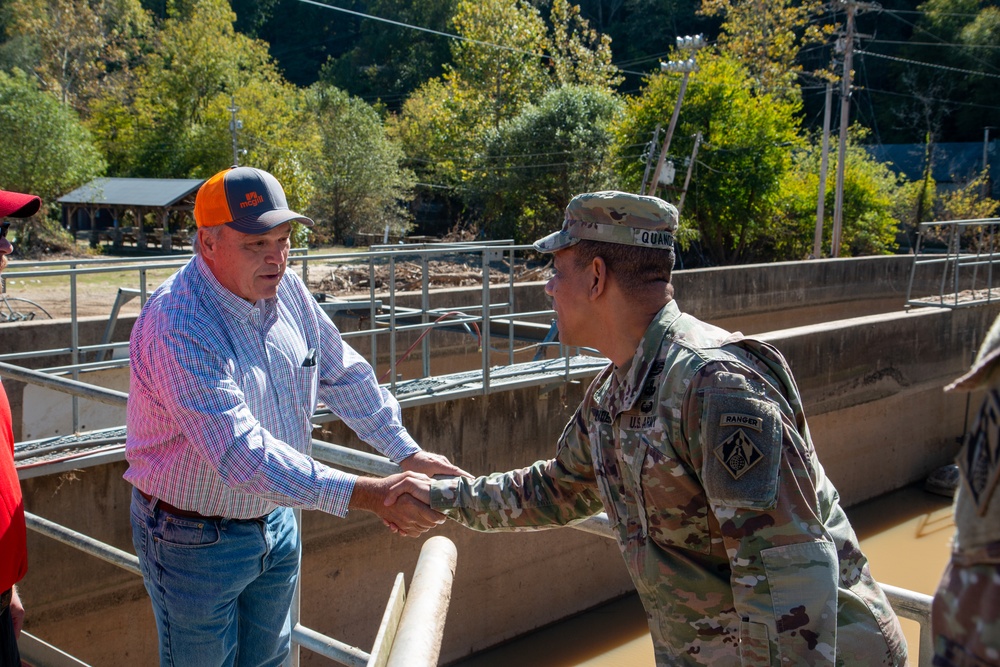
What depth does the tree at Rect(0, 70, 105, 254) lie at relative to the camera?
29.6 m

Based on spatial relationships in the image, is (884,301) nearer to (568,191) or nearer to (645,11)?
(568,191)

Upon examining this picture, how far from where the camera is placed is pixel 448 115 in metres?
46.0

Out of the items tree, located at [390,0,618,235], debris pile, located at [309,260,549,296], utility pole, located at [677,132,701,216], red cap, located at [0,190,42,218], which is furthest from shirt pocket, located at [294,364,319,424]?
tree, located at [390,0,618,235]

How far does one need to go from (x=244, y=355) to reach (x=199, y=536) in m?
0.49

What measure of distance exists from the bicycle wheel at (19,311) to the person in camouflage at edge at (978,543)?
14.1 metres

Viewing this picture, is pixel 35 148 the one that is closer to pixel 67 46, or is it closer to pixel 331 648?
pixel 67 46

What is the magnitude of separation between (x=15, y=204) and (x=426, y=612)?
1825 millimetres

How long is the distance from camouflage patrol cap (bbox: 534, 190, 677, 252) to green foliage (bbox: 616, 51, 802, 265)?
85.3ft

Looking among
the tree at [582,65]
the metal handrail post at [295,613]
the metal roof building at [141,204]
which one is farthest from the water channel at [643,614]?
the tree at [582,65]

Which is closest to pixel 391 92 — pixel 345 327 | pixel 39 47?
pixel 39 47

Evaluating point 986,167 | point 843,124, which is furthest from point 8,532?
point 986,167

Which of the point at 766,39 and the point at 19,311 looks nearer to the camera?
the point at 19,311

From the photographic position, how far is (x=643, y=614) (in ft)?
29.9

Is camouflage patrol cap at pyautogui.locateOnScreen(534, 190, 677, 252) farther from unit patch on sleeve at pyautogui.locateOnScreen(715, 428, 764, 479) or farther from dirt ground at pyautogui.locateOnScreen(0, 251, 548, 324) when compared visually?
dirt ground at pyautogui.locateOnScreen(0, 251, 548, 324)
